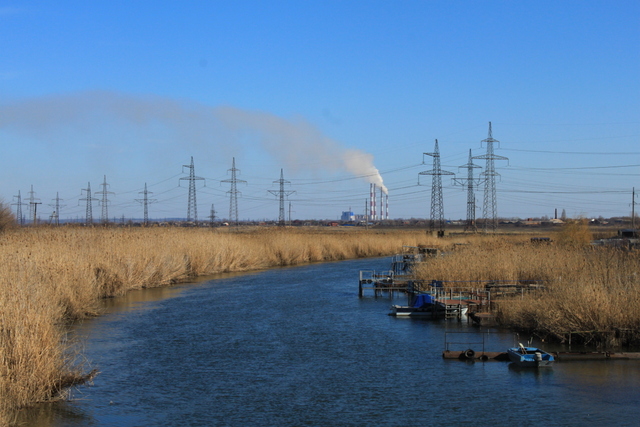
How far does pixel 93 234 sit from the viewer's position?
1399 inches

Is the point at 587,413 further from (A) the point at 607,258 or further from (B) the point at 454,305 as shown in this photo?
(A) the point at 607,258

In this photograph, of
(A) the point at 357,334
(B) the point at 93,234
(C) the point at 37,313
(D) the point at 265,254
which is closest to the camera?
(C) the point at 37,313

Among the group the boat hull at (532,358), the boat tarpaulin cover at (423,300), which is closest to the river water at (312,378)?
the boat hull at (532,358)

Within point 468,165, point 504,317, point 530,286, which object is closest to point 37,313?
point 504,317

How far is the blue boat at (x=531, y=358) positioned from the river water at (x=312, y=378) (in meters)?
0.23

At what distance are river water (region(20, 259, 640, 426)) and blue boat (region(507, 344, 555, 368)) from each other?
0.23 metres

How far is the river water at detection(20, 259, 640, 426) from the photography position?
42.4 feet

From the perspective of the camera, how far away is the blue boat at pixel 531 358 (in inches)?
647

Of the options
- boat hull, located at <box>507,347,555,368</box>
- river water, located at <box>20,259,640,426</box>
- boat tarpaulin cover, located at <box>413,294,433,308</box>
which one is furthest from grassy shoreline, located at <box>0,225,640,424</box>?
boat tarpaulin cover, located at <box>413,294,433,308</box>

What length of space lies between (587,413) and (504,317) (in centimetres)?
986

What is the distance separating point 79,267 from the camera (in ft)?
81.9

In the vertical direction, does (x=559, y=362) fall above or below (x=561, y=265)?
below

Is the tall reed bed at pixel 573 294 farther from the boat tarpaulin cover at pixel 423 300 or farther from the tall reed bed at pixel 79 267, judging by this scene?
the tall reed bed at pixel 79 267

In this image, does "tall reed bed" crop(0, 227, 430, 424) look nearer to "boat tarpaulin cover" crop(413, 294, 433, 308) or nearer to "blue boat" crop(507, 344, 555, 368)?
"blue boat" crop(507, 344, 555, 368)
